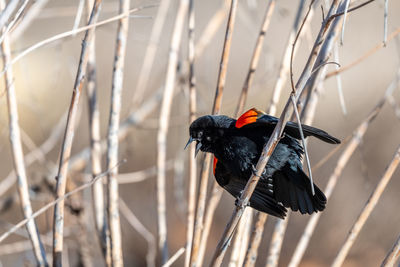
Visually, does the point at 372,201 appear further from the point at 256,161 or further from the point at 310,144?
the point at 310,144

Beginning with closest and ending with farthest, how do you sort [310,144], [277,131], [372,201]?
1. [277,131]
2. [372,201]
3. [310,144]

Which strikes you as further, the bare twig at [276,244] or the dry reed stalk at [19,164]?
the bare twig at [276,244]

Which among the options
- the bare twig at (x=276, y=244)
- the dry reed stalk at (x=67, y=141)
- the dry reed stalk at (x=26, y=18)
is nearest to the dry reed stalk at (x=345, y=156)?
the bare twig at (x=276, y=244)

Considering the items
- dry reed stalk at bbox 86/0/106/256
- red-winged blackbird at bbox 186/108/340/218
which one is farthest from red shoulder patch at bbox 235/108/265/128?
dry reed stalk at bbox 86/0/106/256

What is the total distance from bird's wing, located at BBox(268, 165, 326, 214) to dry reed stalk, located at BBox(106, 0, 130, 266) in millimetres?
744

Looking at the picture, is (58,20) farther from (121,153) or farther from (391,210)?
(391,210)

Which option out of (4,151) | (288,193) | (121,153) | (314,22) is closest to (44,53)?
(4,151)

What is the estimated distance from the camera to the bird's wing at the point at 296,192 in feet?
6.79

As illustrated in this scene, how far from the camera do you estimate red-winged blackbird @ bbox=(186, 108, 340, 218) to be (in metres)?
2.10

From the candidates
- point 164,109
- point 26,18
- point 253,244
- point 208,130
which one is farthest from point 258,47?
point 26,18

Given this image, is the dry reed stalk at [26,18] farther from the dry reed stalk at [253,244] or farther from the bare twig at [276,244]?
the bare twig at [276,244]

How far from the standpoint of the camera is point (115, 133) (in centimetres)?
209

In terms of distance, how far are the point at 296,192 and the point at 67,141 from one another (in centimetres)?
105

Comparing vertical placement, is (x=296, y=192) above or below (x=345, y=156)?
below
